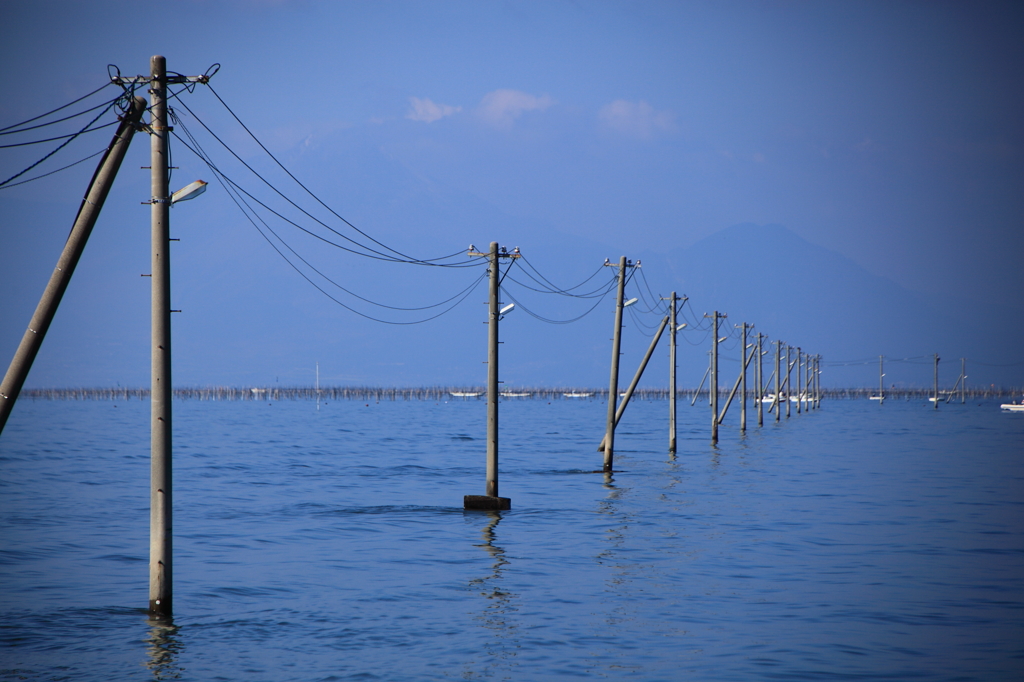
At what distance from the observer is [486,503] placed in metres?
29.5

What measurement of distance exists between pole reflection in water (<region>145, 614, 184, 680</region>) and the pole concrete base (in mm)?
14436

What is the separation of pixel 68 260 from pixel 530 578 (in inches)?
415

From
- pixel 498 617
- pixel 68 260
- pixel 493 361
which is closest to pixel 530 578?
pixel 498 617

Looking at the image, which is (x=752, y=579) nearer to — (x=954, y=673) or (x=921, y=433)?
(x=954, y=673)

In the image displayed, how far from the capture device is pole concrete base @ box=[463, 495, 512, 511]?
29.4m

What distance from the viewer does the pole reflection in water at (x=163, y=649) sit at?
13.1 m

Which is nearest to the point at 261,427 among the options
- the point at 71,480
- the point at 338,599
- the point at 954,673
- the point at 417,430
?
the point at 417,430

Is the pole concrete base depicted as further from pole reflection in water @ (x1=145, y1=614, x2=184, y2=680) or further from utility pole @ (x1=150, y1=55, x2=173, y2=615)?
utility pole @ (x1=150, y1=55, x2=173, y2=615)

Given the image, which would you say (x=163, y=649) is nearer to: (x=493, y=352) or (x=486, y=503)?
(x=493, y=352)

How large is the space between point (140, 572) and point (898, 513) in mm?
21707

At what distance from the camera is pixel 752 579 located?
19141 mm

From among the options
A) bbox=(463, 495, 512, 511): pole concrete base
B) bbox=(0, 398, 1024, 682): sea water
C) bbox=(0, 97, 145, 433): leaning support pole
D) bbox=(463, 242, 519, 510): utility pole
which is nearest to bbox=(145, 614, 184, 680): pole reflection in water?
bbox=(0, 398, 1024, 682): sea water

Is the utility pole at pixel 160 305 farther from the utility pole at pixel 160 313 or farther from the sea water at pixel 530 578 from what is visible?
the sea water at pixel 530 578

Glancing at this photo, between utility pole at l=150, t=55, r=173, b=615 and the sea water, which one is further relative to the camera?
utility pole at l=150, t=55, r=173, b=615
